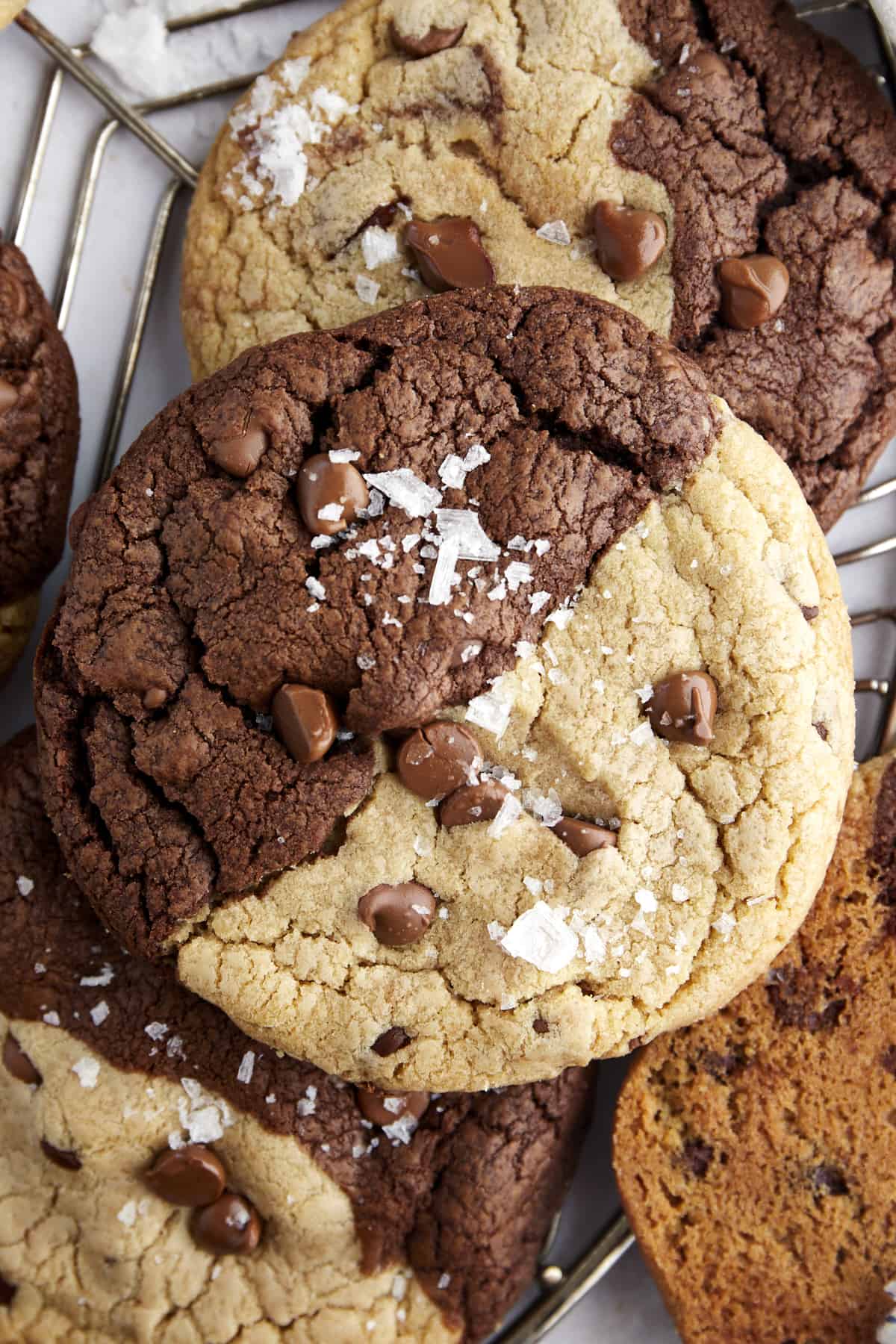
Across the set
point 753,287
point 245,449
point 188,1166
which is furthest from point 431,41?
point 188,1166

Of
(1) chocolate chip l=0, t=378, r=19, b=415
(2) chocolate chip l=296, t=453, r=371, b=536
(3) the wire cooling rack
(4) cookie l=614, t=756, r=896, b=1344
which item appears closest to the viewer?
(2) chocolate chip l=296, t=453, r=371, b=536

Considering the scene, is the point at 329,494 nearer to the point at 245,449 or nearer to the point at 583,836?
the point at 245,449

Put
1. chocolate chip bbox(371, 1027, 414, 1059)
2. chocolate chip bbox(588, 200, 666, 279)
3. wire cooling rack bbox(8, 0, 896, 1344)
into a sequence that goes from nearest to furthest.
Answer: chocolate chip bbox(371, 1027, 414, 1059)
chocolate chip bbox(588, 200, 666, 279)
wire cooling rack bbox(8, 0, 896, 1344)

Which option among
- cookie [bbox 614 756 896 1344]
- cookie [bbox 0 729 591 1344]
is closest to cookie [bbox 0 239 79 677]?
cookie [bbox 0 729 591 1344]

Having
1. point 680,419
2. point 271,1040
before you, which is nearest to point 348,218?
point 680,419

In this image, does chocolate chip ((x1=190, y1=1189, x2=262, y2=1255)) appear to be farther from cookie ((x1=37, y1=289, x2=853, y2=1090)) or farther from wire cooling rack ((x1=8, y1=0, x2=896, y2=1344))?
wire cooling rack ((x1=8, y1=0, x2=896, y2=1344))

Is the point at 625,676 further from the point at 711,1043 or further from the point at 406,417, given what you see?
the point at 711,1043
